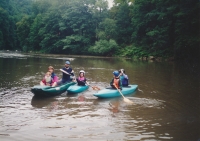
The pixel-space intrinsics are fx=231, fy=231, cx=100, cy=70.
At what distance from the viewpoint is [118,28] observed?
39281 mm

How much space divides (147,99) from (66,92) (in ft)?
11.1

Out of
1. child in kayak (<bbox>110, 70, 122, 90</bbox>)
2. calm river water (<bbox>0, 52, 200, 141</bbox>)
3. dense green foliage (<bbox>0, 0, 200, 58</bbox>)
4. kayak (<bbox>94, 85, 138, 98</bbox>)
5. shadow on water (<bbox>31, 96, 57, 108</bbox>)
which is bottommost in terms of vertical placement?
calm river water (<bbox>0, 52, 200, 141</bbox>)

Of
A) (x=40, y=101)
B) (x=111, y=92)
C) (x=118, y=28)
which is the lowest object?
(x=40, y=101)

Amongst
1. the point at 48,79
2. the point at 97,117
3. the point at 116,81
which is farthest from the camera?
the point at 116,81

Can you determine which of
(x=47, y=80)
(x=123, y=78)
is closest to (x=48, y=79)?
(x=47, y=80)

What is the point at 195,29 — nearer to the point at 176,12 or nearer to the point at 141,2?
the point at 176,12

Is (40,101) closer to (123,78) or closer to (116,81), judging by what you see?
(116,81)

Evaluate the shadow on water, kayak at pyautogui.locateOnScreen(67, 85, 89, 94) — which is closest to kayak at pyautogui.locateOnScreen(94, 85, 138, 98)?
kayak at pyautogui.locateOnScreen(67, 85, 89, 94)

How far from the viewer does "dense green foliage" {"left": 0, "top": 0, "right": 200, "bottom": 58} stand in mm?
28656

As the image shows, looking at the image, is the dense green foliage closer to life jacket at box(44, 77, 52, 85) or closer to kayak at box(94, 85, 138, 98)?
kayak at box(94, 85, 138, 98)

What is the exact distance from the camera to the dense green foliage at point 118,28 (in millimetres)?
28656

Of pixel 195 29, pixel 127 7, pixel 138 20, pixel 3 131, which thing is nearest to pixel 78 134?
pixel 3 131

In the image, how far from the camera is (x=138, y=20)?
117ft

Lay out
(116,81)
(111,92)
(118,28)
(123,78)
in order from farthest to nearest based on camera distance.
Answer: (118,28), (123,78), (116,81), (111,92)
